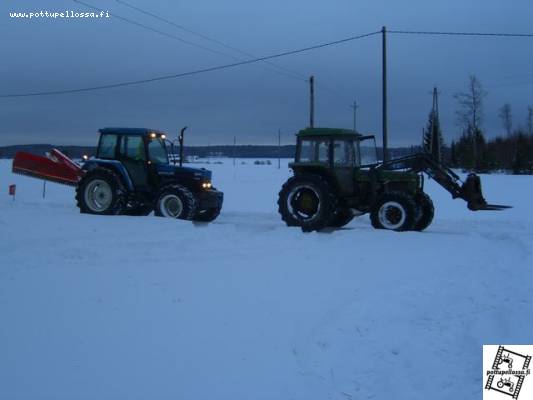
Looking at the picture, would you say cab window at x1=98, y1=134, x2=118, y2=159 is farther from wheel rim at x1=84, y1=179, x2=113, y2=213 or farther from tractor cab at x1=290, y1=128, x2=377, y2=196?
tractor cab at x1=290, y1=128, x2=377, y2=196

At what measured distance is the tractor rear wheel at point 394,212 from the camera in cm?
1125

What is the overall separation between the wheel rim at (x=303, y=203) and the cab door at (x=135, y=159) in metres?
3.72

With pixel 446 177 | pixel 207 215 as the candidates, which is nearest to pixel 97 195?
pixel 207 215

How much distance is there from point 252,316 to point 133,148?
8856mm

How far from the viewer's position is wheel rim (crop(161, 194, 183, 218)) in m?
12.8

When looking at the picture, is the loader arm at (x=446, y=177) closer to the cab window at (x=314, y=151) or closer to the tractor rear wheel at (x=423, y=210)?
the tractor rear wheel at (x=423, y=210)

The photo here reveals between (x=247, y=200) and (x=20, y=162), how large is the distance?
27.5 feet

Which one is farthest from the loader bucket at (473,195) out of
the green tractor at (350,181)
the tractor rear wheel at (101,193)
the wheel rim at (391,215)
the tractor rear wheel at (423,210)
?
the tractor rear wheel at (101,193)

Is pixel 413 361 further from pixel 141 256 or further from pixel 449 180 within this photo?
pixel 449 180

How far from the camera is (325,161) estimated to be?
1220 centimetres

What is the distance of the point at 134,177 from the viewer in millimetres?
13727

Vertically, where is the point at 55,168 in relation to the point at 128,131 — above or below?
below

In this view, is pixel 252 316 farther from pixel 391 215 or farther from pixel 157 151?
pixel 157 151

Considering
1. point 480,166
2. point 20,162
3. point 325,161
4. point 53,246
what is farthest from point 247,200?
Answer: point 480,166
